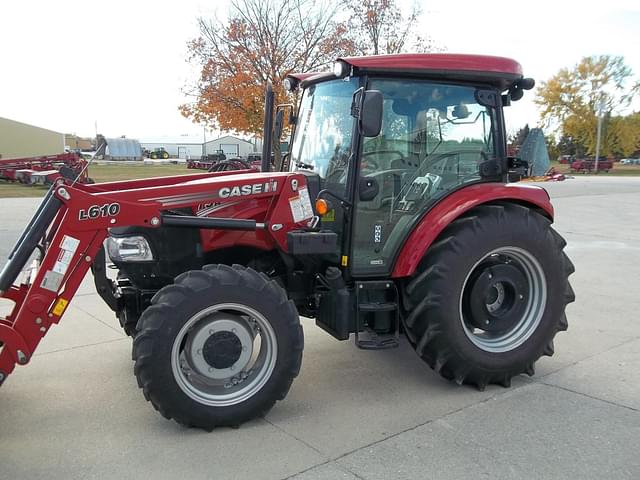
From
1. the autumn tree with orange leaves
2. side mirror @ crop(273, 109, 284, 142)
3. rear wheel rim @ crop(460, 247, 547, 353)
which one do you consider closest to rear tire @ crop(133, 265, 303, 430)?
rear wheel rim @ crop(460, 247, 547, 353)

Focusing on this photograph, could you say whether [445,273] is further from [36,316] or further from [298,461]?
[36,316]

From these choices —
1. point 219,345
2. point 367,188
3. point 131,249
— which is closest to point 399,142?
point 367,188

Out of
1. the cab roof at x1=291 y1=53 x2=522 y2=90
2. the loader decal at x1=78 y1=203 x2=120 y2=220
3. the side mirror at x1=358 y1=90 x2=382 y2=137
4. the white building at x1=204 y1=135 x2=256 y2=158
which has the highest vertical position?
the white building at x1=204 y1=135 x2=256 y2=158

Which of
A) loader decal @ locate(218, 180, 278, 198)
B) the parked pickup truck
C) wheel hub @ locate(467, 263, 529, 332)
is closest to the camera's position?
loader decal @ locate(218, 180, 278, 198)

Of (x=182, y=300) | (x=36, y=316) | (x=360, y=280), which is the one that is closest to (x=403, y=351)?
(x=360, y=280)

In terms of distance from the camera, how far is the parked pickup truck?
157 ft

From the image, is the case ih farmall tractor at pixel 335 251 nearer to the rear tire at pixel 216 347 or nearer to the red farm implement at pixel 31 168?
the rear tire at pixel 216 347

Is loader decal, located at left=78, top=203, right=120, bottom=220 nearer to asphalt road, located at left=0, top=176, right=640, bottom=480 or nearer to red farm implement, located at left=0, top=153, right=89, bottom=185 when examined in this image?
asphalt road, located at left=0, top=176, right=640, bottom=480

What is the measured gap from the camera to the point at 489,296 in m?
4.13

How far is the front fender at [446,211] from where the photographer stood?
147 inches

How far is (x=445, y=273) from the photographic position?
368 cm

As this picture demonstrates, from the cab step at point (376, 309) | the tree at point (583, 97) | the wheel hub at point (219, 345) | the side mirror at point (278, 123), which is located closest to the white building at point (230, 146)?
the tree at point (583, 97)

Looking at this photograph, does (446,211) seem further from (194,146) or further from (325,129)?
(194,146)

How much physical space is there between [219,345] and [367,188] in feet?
4.56
